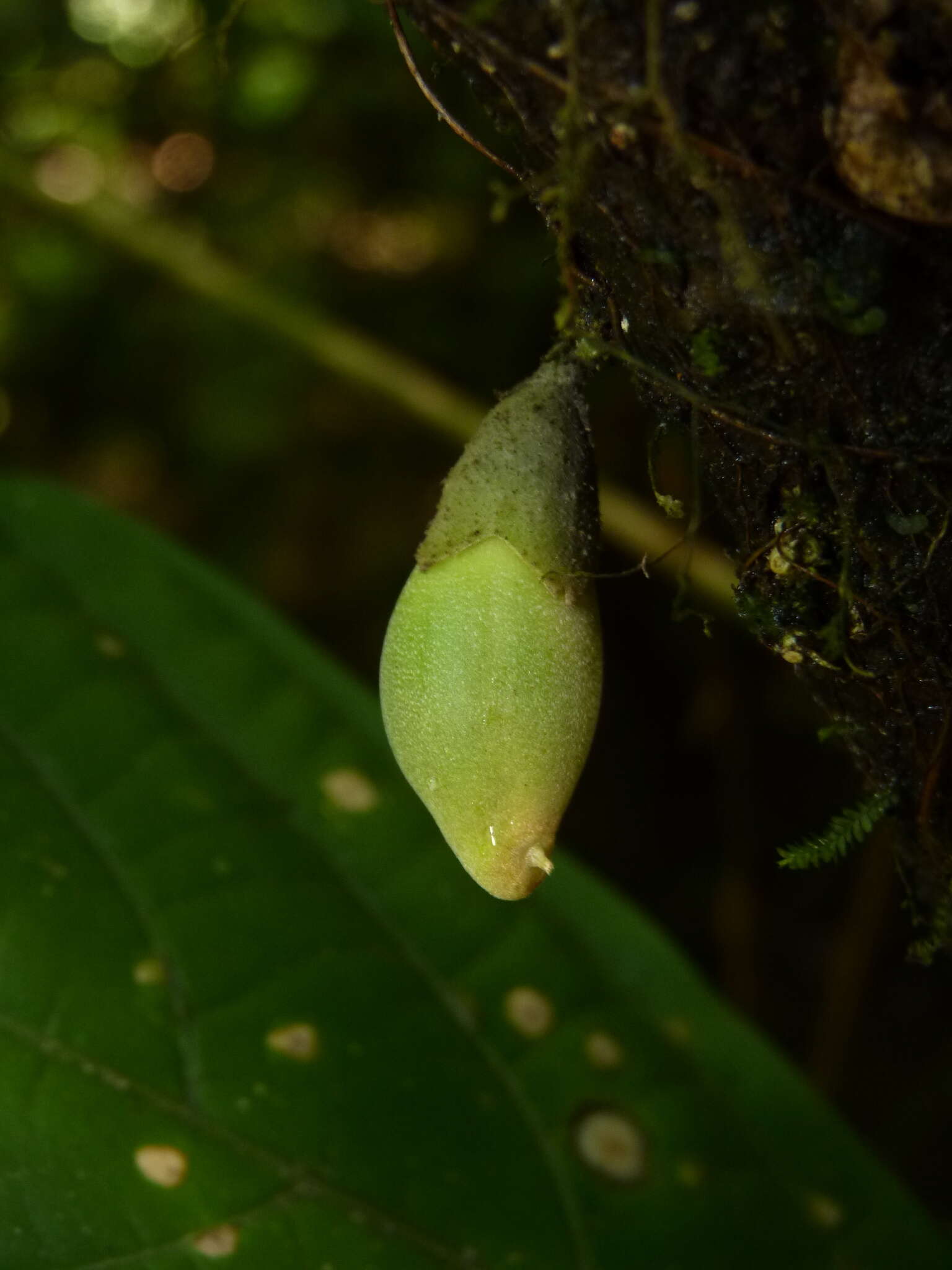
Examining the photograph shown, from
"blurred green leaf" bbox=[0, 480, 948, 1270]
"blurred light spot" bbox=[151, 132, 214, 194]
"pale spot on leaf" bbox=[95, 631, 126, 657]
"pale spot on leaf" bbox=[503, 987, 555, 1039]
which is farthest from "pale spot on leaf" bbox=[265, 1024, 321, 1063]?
"blurred light spot" bbox=[151, 132, 214, 194]

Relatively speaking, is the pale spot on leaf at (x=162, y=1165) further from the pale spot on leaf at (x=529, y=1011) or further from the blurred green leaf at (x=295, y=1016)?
the pale spot on leaf at (x=529, y=1011)

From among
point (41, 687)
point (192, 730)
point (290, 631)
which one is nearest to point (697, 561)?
point (290, 631)

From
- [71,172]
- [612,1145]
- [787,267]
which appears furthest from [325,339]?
[787,267]

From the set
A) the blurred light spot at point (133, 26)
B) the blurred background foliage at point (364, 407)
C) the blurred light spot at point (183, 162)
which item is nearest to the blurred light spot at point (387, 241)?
the blurred background foliage at point (364, 407)

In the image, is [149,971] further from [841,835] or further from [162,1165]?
[841,835]

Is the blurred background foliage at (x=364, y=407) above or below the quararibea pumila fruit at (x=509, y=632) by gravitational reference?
above

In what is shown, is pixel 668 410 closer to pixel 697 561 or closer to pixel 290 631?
pixel 290 631

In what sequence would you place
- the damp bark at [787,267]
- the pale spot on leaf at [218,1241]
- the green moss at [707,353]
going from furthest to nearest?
1. the pale spot on leaf at [218,1241]
2. the green moss at [707,353]
3. the damp bark at [787,267]
